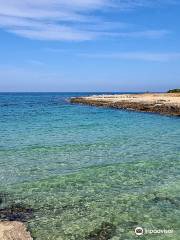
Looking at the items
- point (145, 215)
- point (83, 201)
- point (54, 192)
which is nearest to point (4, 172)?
point (54, 192)

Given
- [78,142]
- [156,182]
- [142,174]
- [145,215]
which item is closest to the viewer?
[145,215]

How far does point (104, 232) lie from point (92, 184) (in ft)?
16.9

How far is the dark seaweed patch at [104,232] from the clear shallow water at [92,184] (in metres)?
0.03

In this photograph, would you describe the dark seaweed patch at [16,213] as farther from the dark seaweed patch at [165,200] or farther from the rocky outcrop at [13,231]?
the dark seaweed patch at [165,200]

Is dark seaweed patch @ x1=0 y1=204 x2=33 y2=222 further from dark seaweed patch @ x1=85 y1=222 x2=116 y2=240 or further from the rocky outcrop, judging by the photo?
dark seaweed patch @ x1=85 y1=222 x2=116 y2=240

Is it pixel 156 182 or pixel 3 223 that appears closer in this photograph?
pixel 3 223

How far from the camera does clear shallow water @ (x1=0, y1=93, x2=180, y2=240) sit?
12312 millimetres

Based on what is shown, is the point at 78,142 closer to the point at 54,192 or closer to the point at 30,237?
the point at 54,192

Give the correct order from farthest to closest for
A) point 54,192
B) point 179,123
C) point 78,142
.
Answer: point 179,123, point 78,142, point 54,192

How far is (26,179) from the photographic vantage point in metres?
17.8

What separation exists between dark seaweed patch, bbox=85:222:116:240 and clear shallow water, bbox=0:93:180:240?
3 centimetres

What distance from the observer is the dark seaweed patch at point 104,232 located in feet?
37.3

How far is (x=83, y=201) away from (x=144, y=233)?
3452mm

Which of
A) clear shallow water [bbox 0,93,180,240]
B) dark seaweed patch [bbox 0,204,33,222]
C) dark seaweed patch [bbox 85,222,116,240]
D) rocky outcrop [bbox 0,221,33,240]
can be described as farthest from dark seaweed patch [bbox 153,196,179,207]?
rocky outcrop [bbox 0,221,33,240]
